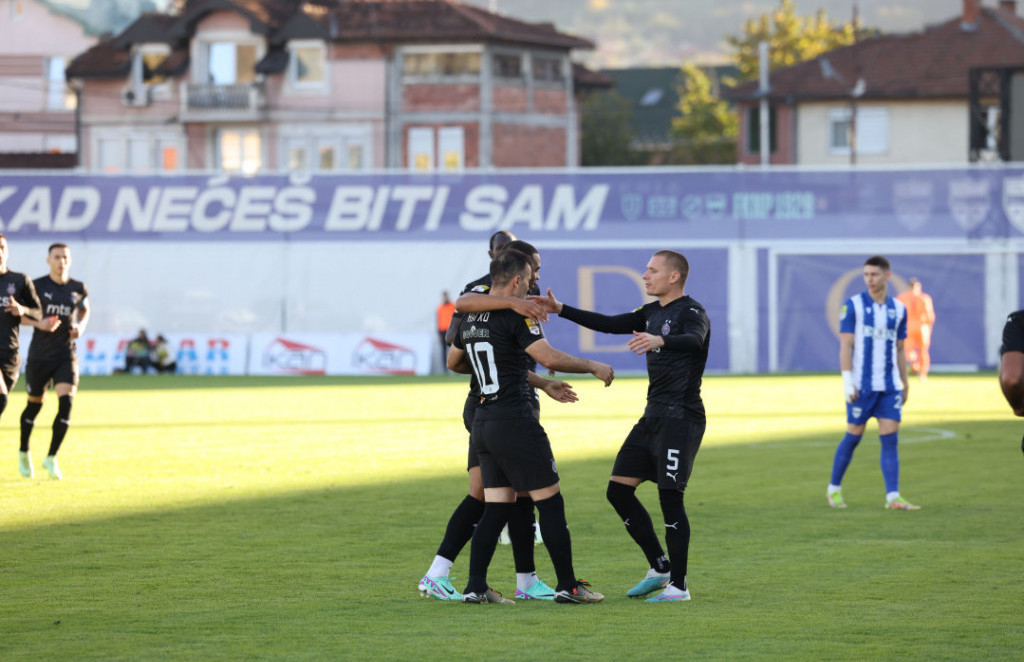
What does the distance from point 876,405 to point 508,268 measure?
5.88m

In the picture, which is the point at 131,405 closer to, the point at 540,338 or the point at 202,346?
the point at 202,346

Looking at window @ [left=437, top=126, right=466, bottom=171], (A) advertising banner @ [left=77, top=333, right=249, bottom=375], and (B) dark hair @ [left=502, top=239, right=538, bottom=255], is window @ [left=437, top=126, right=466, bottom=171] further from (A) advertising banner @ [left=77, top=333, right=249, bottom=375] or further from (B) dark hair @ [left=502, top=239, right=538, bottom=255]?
(B) dark hair @ [left=502, top=239, right=538, bottom=255]

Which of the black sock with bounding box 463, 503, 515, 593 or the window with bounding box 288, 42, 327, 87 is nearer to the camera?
the black sock with bounding box 463, 503, 515, 593

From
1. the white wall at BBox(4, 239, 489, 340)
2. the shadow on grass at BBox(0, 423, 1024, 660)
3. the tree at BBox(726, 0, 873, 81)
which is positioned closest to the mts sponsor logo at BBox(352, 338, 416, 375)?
the white wall at BBox(4, 239, 489, 340)

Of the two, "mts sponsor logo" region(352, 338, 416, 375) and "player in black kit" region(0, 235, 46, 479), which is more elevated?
"player in black kit" region(0, 235, 46, 479)

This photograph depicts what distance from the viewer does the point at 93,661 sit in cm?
717

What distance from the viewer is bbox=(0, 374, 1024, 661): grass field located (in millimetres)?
7695

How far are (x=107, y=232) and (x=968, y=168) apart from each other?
2119 centimetres

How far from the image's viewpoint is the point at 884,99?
63.2 m

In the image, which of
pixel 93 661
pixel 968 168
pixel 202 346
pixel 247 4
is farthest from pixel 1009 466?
pixel 247 4

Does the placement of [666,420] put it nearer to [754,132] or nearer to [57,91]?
[754,132]

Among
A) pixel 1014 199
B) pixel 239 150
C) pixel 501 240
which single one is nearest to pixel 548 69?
pixel 239 150

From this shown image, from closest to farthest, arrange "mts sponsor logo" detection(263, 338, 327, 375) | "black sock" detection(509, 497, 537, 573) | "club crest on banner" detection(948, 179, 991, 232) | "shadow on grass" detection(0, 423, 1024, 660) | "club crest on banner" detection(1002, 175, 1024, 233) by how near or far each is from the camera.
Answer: "shadow on grass" detection(0, 423, 1024, 660)
"black sock" detection(509, 497, 537, 573)
"club crest on banner" detection(1002, 175, 1024, 233)
"club crest on banner" detection(948, 179, 991, 232)
"mts sponsor logo" detection(263, 338, 327, 375)

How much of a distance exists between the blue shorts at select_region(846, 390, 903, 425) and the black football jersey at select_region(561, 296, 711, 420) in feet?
15.3
